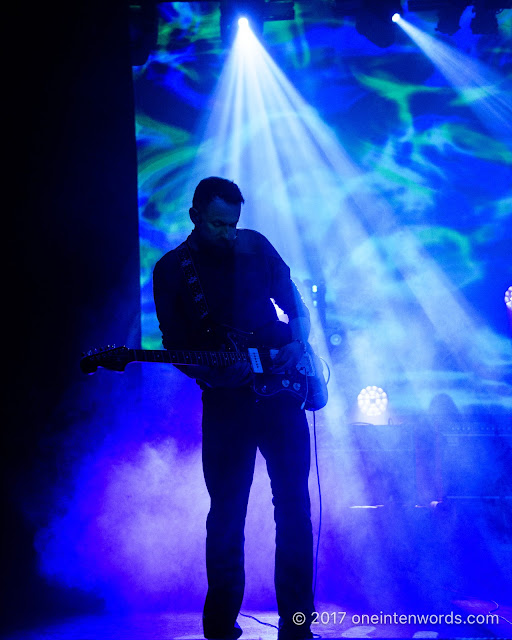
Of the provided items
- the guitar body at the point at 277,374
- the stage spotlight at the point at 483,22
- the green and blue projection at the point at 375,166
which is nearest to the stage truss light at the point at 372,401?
the green and blue projection at the point at 375,166

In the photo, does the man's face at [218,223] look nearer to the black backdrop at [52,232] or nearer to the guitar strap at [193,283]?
the guitar strap at [193,283]

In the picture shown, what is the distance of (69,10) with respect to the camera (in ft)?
10.6

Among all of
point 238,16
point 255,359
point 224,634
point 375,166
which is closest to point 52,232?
point 255,359

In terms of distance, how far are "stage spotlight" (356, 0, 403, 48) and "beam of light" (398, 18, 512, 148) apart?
320 millimetres

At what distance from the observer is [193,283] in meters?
2.47

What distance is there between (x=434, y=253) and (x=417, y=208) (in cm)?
46

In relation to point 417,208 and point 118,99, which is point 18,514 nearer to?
point 118,99

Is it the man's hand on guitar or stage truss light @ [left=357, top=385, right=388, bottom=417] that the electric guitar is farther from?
stage truss light @ [left=357, top=385, right=388, bottom=417]

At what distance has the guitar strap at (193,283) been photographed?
242 cm

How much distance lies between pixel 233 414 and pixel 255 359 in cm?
23

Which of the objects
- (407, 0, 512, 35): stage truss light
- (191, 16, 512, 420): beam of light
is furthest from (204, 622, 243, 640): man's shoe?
(407, 0, 512, 35): stage truss light

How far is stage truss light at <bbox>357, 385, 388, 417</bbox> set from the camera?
545 cm

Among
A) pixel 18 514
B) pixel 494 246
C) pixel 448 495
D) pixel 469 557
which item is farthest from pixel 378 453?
pixel 494 246

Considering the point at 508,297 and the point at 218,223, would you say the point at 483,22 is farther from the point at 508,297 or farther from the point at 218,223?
the point at 218,223
